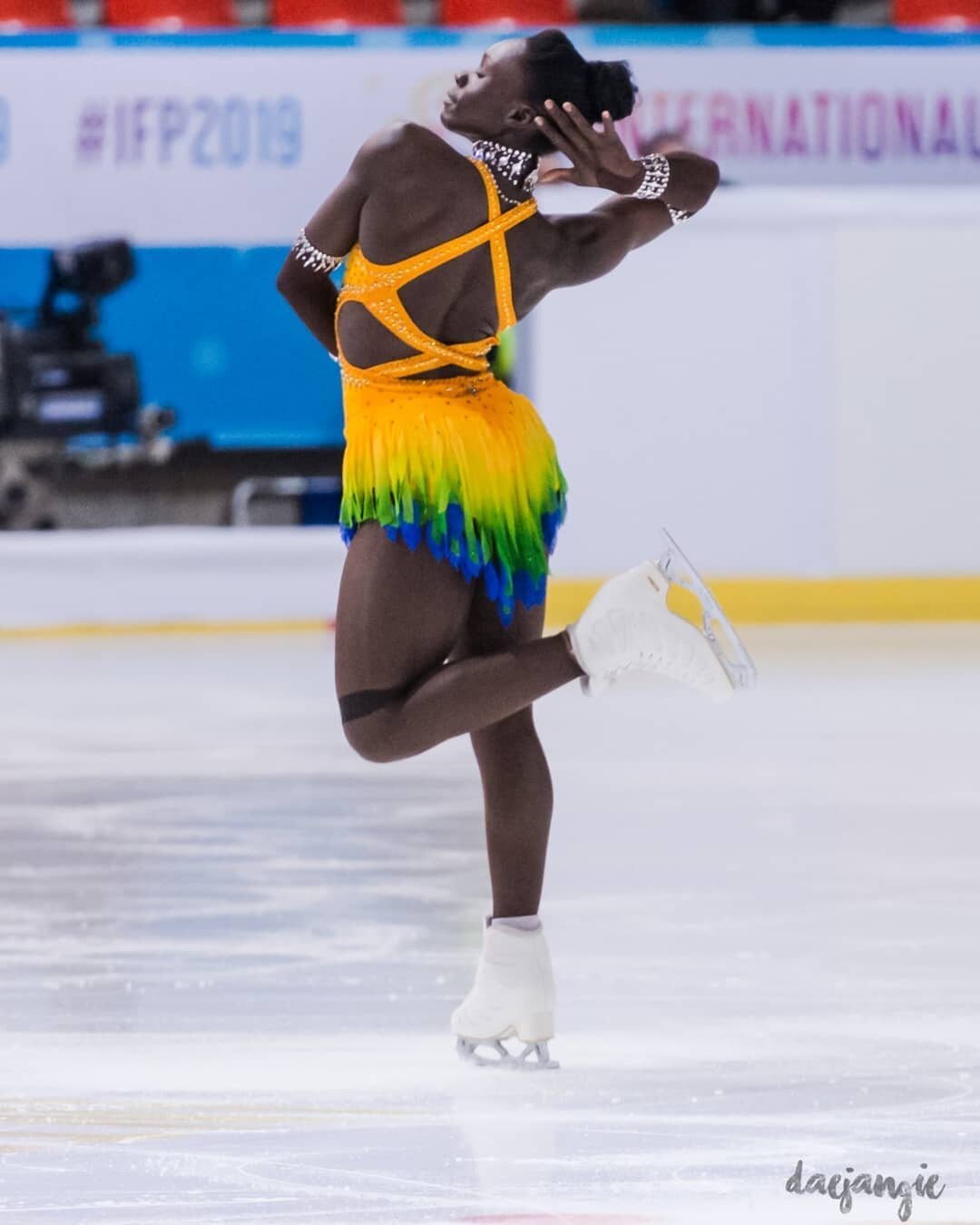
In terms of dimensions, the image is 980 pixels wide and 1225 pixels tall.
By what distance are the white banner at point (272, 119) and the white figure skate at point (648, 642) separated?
264 inches

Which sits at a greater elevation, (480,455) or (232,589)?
(480,455)

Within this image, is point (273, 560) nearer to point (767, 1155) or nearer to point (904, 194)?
point (904, 194)

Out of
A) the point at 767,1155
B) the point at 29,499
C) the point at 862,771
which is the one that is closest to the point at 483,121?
the point at 767,1155

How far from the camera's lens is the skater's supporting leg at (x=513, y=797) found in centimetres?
254

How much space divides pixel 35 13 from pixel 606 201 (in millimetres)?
7216

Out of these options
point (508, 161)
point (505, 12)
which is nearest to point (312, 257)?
point (508, 161)

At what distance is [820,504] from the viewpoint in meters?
8.63

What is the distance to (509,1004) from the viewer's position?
2494mm

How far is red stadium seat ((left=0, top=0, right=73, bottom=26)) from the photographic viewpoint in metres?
9.09

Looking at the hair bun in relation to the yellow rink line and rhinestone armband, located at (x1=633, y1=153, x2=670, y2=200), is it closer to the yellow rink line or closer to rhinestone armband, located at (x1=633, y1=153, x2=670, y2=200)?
rhinestone armband, located at (x1=633, y1=153, x2=670, y2=200)

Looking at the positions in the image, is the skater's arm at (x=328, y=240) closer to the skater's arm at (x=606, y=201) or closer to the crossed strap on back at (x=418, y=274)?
the crossed strap on back at (x=418, y=274)

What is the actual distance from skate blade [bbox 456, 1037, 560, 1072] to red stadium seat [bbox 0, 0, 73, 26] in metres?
7.40

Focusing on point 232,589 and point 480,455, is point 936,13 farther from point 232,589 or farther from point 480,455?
point 480,455

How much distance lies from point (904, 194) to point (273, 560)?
2937mm
